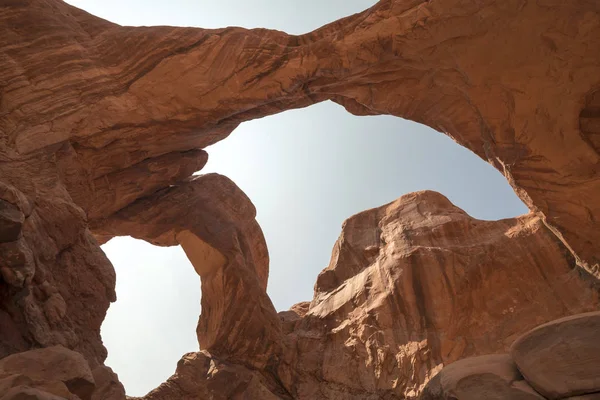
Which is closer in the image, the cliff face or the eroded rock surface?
the eroded rock surface

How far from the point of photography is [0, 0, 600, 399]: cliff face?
10391 millimetres

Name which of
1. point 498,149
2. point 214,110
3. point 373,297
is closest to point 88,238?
point 214,110

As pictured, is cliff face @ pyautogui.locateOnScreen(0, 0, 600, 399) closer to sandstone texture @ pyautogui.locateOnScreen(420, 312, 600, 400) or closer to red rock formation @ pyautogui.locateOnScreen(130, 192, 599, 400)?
red rock formation @ pyautogui.locateOnScreen(130, 192, 599, 400)

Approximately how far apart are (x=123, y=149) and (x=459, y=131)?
8.68m

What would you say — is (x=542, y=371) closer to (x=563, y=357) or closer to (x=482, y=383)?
(x=563, y=357)

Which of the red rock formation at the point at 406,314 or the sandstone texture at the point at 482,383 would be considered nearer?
the sandstone texture at the point at 482,383

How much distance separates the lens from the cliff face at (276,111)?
409 inches

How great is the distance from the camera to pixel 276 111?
14094 millimetres

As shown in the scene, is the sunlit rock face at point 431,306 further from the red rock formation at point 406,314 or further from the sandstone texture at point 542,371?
the sandstone texture at point 542,371

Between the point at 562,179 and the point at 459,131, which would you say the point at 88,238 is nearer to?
the point at 459,131

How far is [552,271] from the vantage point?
13945mm

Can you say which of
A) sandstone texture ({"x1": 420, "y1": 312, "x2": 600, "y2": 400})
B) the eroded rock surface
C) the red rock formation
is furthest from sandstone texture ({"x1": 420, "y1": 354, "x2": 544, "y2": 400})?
the red rock formation

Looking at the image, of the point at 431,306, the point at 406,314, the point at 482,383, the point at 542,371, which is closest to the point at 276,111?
the point at 406,314

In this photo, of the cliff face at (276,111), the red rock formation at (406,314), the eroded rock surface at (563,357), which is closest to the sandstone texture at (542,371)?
the eroded rock surface at (563,357)
